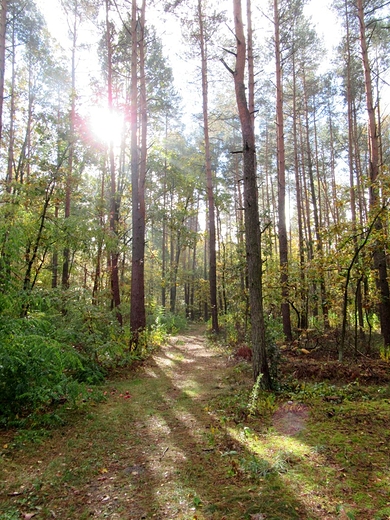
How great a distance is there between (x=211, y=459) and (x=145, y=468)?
0.66m

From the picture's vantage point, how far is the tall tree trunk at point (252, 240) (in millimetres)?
5164

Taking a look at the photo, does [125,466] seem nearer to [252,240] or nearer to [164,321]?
[252,240]

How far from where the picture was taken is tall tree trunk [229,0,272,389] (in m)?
5.16

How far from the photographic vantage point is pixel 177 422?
424cm

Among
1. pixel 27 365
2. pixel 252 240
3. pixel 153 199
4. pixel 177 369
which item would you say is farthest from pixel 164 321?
pixel 27 365

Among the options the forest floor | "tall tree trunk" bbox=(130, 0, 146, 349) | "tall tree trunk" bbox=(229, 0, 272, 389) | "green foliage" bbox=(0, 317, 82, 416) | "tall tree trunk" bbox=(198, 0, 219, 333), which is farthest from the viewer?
"tall tree trunk" bbox=(198, 0, 219, 333)

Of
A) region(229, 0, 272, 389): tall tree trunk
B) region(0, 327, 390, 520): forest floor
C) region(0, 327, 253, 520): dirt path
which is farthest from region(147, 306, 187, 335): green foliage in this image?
region(0, 327, 253, 520): dirt path

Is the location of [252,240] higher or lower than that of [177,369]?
higher

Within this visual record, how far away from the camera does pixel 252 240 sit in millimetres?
5238

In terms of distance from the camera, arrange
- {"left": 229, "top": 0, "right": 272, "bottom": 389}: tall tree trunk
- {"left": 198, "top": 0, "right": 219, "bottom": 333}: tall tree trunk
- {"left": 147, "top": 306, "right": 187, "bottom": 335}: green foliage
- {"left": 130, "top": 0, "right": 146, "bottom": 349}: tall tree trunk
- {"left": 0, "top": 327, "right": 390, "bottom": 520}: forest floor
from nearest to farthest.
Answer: {"left": 0, "top": 327, "right": 390, "bottom": 520}: forest floor
{"left": 229, "top": 0, "right": 272, "bottom": 389}: tall tree trunk
{"left": 130, "top": 0, "right": 146, "bottom": 349}: tall tree trunk
{"left": 198, "top": 0, "right": 219, "bottom": 333}: tall tree trunk
{"left": 147, "top": 306, "right": 187, "bottom": 335}: green foliage

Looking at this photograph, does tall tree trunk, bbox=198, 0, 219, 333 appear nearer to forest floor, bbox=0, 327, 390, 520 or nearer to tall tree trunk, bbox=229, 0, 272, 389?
tall tree trunk, bbox=229, 0, 272, 389

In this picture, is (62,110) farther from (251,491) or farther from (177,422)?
(251,491)

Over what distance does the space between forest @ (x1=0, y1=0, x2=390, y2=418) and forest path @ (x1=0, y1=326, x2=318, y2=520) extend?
74 centimetres

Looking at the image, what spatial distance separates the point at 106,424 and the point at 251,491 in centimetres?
235
